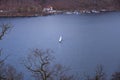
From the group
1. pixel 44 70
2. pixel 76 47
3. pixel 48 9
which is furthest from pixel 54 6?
pixel 44 70

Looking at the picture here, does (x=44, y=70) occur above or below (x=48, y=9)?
below

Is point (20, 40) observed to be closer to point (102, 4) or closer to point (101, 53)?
point (101, 53)

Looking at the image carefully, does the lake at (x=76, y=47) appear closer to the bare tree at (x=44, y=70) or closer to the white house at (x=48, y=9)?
the bare tree at (x=44, y=70)

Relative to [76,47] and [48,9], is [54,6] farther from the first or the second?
[76,47]

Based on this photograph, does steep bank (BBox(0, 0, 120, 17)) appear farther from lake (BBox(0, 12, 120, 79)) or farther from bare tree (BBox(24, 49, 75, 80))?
bare tree (BBox(24, 49, 75, 80))

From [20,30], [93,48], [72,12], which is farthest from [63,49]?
[72,12]

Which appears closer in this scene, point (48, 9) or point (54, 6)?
point (48, 9)

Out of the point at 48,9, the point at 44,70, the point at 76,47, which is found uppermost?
the point at 48,9

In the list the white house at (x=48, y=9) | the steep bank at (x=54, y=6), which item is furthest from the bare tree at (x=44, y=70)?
the white house at (x=48, y=9)

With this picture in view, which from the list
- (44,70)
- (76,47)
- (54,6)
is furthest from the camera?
(54,6)

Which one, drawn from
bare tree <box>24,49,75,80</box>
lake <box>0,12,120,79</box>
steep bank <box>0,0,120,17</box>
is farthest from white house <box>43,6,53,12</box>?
bare tree <box>24,49,75,80</box>

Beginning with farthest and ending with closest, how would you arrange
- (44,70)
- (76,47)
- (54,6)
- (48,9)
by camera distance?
(54,6)
(48,9)
(76,47)
(44,70)

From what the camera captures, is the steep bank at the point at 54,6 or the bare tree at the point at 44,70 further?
the steep bank at the point at 54,6
